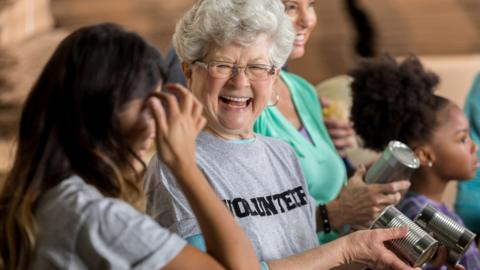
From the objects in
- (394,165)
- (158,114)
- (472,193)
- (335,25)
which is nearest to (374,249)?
(394,165)

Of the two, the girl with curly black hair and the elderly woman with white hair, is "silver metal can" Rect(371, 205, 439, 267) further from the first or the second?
the girl with curly black hair

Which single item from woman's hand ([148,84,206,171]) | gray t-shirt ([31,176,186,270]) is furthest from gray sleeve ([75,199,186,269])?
woman's hand ([148,84,206,171])

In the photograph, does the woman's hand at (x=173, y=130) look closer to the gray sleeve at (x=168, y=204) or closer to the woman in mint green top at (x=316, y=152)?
the gray sleeve at (x=168, y=204)

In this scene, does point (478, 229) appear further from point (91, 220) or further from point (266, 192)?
point (91, 220)

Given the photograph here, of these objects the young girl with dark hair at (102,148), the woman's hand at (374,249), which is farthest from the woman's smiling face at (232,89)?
the young girl with dark hair at (102,148)

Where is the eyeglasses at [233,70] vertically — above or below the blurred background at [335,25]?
above

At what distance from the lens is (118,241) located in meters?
1.07

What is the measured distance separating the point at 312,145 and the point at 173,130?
100 centimetres

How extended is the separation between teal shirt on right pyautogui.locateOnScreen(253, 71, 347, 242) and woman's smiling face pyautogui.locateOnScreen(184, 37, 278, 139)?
33cm

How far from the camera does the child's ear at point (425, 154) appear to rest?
2.08 m

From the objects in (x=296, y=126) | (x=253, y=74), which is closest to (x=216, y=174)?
(x=253, y=74)

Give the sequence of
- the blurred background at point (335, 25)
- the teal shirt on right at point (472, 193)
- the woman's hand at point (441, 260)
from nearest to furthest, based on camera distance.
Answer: the woman's hand at point (441, 260)
the teal shirt on right at point (472, 193)
the blurred background at point (335, 25)

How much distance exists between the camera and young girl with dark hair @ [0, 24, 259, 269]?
Result: 1.10 m

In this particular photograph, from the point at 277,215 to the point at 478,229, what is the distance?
3.73ft
